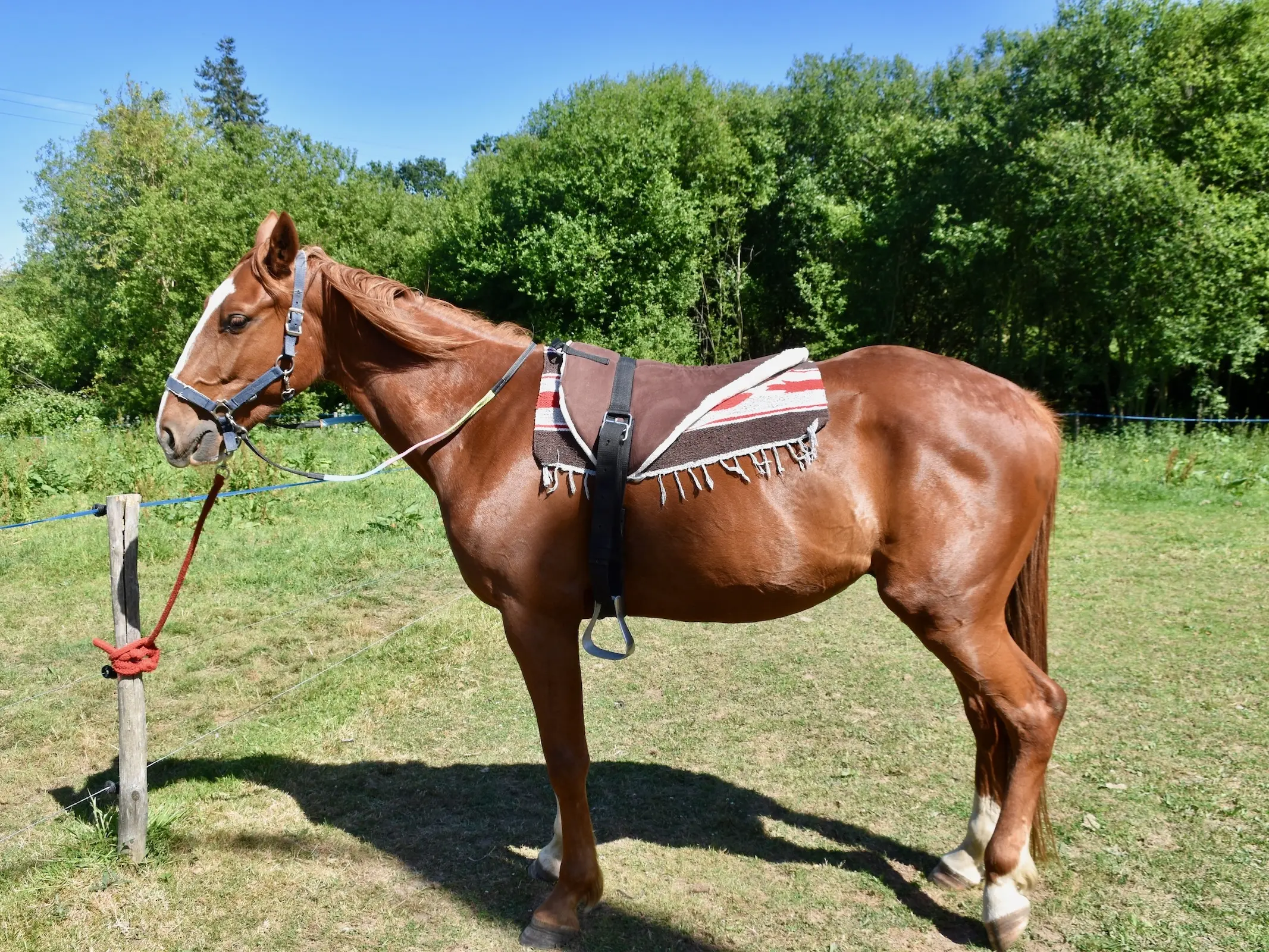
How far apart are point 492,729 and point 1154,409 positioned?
1782cm

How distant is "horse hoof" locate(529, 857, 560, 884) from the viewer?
3418 millimetres

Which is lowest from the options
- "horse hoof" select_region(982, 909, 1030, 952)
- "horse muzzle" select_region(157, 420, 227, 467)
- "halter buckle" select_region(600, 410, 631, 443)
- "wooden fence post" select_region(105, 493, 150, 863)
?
"horse hoof" select_region(982, 909, 1030, 952)

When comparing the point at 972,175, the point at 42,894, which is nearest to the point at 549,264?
the point at 972,175

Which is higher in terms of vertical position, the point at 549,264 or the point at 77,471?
the point at 549,264

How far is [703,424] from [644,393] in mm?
293

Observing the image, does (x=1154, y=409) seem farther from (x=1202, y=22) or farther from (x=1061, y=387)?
(x=1202, y=22)

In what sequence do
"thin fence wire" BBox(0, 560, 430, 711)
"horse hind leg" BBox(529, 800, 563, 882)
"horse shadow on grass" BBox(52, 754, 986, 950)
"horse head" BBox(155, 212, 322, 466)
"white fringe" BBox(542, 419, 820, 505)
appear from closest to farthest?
"white fringe" BBox(542, 419, 820, 505) → "horse head" BBox(155, 212, 322, 466) → "horse shadow on grass" BBox(52, 754, 986, 950) → "horse hind leg" BBox(529, 800, 563, 882) → "thin fence wire" BBox(0, 560, 430, 711)

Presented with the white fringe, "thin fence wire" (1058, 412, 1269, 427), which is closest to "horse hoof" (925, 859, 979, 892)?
the white fringe

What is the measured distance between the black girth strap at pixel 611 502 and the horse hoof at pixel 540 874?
117 centimetres

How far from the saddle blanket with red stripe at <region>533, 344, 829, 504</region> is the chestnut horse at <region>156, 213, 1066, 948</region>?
0.07 metres

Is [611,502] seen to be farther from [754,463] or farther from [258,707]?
[258,707]

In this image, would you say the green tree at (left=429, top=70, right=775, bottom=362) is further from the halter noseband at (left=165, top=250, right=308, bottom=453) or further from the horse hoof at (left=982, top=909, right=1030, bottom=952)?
the horse hoof at (left=982, top=909, right=1030, bottom=952)

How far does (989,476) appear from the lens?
293 centimetres

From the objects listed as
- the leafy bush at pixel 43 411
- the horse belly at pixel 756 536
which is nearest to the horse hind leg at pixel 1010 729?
the horse belly at pixel 756 536
